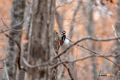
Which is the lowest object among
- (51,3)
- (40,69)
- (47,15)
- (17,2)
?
(40,69)

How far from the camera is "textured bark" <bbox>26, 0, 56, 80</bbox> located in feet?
8.09

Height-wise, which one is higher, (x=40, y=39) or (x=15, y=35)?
(x=40, y=39)

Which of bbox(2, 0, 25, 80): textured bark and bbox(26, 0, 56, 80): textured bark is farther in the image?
bbox(2, 0, 25, 80): textured bark

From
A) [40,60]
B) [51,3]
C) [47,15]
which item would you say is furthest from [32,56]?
[51,3]

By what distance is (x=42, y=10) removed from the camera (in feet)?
8.22

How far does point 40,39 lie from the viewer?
248cm

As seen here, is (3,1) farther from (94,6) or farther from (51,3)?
(51,3)

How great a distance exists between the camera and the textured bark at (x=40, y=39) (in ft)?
8.09

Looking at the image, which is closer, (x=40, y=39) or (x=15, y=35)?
(x=40, y=39)

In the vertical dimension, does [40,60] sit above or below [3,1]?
below

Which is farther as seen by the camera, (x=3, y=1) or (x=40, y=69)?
(x=3, y=1)

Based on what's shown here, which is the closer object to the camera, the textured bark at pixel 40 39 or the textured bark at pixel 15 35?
the textured bark at pixel 40 39

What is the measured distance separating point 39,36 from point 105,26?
46.0 feet

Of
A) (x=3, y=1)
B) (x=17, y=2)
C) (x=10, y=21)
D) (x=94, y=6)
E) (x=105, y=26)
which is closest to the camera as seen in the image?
(x=10, y=21)
